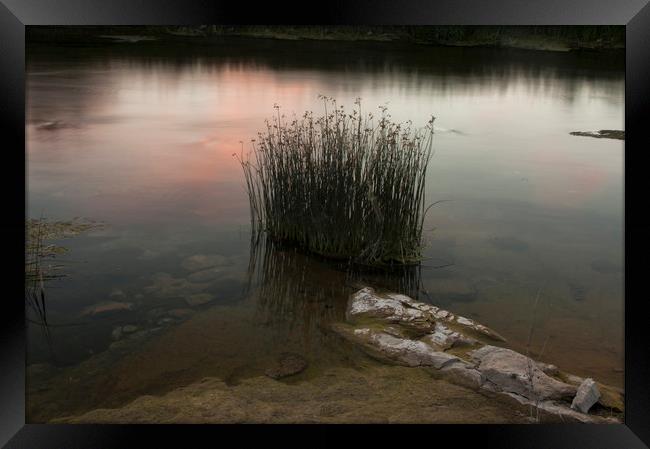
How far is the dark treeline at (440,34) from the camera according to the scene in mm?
5211

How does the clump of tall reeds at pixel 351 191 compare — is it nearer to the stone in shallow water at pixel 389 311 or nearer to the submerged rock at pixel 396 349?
the stone in shallow water at pixel 389 311

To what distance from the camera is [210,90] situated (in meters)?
6.38

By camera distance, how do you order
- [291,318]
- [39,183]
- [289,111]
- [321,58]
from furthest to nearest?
[321,58] → [289,111] → [39,183] → [291,318]

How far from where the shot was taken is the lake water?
9.04ft

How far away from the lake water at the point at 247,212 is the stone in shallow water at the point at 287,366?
0.16 feet

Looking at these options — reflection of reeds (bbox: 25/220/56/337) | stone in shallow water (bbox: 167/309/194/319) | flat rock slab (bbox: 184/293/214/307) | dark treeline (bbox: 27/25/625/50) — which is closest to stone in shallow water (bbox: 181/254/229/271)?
flat rock slab (bbox: 184/293/214/307)

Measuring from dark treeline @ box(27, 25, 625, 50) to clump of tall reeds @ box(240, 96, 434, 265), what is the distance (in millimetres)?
1411

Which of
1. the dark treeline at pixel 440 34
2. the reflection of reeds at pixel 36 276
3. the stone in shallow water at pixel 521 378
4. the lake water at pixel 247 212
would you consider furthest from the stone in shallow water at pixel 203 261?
the dark treeline at pixel 440 34

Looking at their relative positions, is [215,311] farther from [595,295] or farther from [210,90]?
[210,90]

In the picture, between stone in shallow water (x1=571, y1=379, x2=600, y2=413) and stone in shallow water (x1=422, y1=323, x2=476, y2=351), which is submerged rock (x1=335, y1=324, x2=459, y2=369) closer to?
stone in shallow water (x1=422, y1=323, x2=476, y2=351)

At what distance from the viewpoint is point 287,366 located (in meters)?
2.61

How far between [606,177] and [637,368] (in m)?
2.98
